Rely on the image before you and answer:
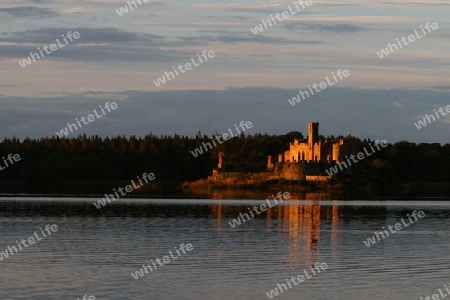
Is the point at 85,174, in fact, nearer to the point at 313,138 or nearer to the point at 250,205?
the point at 313,138

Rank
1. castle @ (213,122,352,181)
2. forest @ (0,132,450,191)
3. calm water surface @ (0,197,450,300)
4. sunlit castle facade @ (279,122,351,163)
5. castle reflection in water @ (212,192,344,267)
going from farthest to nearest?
forest @ (0,132,450,191), sunlit castle facade @ (279,122,351,163), castle @ (213,122,352,181), castle reflection in water @ (212,192,344,267), calm water surface @ (0,197,450,300)

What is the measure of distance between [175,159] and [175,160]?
298 mm

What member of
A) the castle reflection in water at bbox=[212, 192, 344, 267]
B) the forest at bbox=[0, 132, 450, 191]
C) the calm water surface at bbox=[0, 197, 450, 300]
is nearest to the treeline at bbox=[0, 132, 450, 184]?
the forest at bbox=[0, 132, 450, 191]

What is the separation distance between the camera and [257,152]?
16088 cm

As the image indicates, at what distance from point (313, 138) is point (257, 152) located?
2856 centimetres

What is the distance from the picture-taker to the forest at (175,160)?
146 meters

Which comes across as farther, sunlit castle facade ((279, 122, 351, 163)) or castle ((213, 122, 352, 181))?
sunlit castle facade ((279, 122, 351, 163))

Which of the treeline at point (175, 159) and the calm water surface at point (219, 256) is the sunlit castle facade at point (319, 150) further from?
the calm water surface at point (219, 256)

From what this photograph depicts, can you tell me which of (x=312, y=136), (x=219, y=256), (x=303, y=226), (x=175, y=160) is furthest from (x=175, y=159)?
(x=219, y=256)

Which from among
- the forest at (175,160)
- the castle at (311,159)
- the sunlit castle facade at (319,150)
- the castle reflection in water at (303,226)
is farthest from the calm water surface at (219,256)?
the forest at (175,160)

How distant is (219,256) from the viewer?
115 feet

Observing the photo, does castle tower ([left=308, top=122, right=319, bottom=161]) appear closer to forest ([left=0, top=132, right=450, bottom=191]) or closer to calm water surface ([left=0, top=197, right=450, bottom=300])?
forest ([left=0, top=132, right=450, bottom=191])

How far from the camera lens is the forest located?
146125 mm

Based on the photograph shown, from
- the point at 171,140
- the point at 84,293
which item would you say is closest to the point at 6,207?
the point at 84,293
